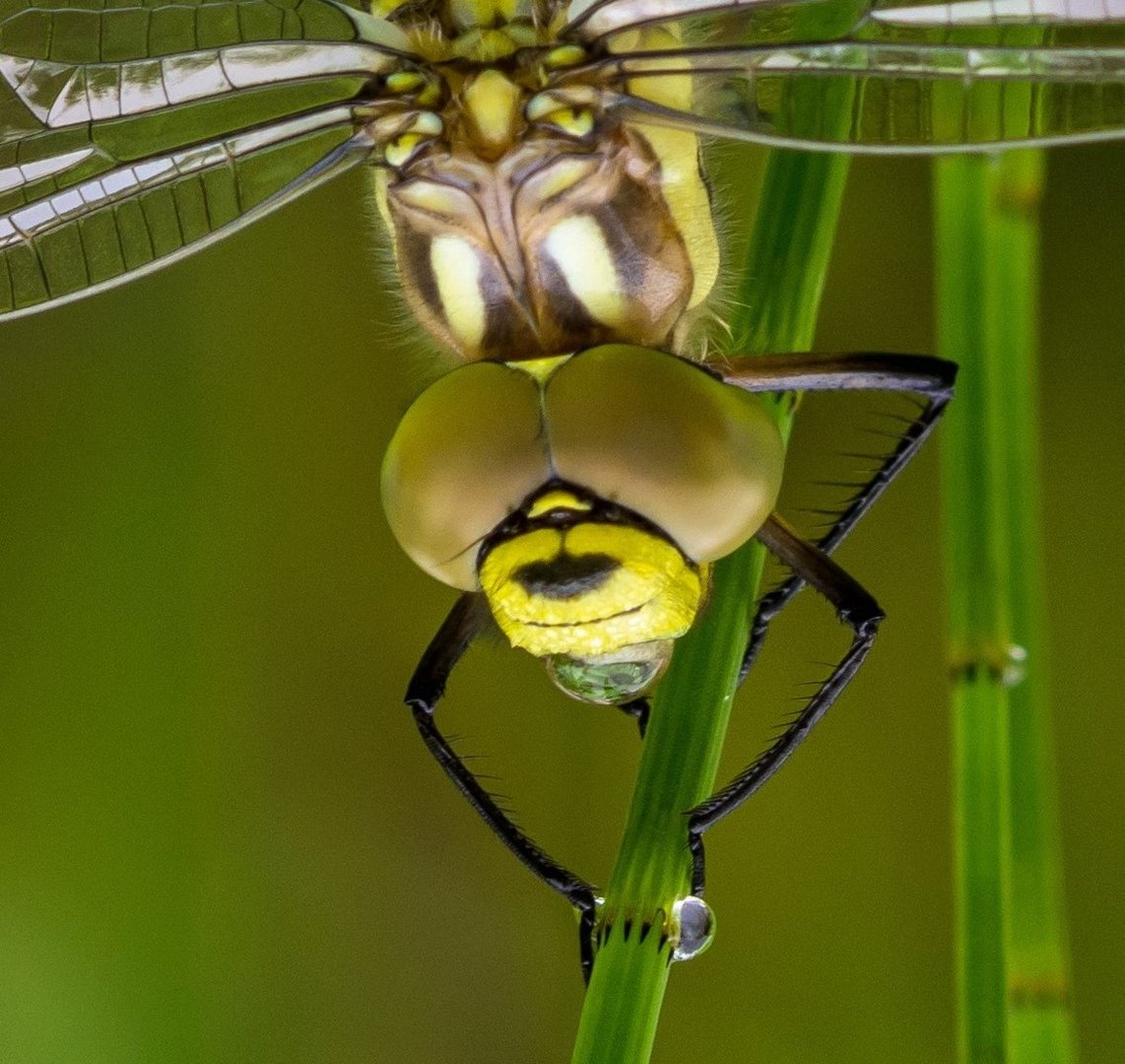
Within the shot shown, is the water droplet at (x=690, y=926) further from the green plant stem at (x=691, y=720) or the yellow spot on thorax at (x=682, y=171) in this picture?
the yellow spot on thorax at (x=682, y=171)

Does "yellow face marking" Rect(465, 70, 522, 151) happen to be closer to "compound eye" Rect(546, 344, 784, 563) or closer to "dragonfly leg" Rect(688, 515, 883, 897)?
"compound eye" Rect(546, 344, 784, 563)

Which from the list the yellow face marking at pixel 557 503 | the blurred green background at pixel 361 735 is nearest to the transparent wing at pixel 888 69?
the yellow face marking at pixel 557 503

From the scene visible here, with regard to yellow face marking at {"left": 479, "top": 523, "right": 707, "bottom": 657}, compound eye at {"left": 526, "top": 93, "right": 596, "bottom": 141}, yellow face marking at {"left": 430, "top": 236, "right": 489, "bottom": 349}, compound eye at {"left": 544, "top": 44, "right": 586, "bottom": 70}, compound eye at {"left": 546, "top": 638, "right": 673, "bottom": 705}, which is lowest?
compound eye at {"left": 546, "top": 638, "right": 673, "bottom": 705}

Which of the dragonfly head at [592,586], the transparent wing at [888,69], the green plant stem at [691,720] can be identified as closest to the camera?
the green plant stem at [691,720]

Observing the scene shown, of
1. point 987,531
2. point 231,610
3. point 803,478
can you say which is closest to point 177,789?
point 231,610

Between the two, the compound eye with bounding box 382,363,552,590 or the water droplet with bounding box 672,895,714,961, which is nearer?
the water droplet with bounding box 672,895,714,961

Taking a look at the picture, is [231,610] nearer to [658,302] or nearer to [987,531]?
[658,302]

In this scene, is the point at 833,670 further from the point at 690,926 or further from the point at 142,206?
the point at 142,206

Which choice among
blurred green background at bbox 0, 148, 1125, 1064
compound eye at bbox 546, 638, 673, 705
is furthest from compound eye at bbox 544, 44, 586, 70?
blurred green background at bbox 0, 148, 1125, 1064
